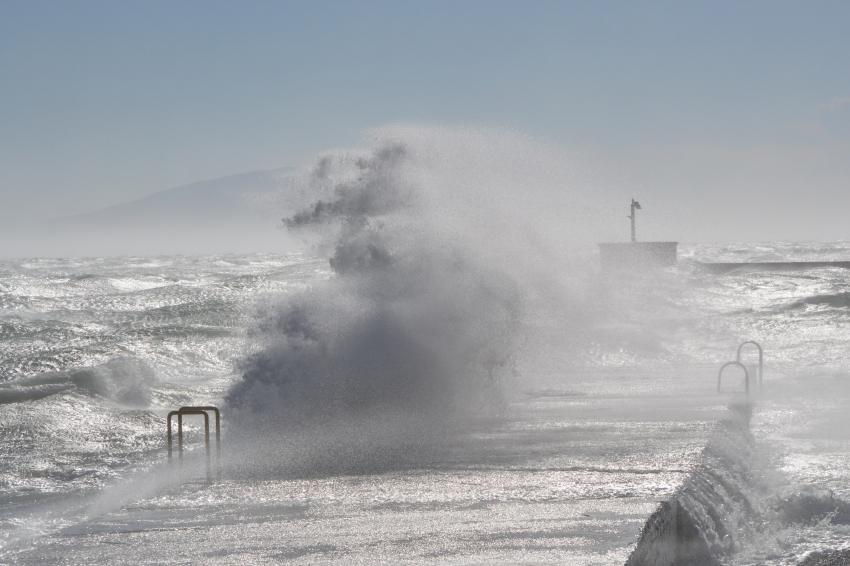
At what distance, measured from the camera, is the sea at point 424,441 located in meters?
5.32

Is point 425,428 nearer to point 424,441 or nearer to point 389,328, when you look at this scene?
point 424,441

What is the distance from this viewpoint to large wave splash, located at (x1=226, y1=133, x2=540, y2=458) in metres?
9.67

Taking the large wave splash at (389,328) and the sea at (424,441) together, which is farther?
the large wave splash at (389,328)

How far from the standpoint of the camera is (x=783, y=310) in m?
26.3

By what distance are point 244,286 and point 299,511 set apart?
33141 mm

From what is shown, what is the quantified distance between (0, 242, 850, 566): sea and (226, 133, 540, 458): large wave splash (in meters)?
0.03

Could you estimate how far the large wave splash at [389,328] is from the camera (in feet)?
31.7

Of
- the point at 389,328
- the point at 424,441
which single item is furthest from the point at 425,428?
the point at 389,328

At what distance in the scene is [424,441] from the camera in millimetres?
8039

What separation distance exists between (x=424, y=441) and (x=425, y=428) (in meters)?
0.69

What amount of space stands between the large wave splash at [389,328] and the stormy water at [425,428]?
29mm

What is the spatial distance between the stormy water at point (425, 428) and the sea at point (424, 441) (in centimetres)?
3

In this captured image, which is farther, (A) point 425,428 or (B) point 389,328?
(B) point 389,328

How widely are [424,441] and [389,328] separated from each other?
265 centimetres
